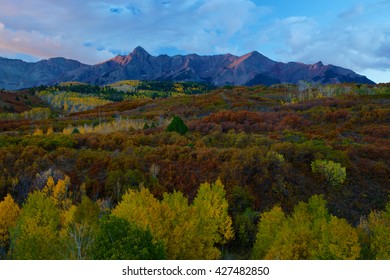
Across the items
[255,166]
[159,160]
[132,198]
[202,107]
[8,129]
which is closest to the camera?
[132,198]

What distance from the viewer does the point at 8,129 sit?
65.4 meters

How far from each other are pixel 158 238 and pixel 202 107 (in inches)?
2783

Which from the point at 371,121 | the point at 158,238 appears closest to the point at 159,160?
the point at 158,238

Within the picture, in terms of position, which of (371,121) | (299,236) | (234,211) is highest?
(371,121)

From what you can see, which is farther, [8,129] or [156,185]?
[8,129]

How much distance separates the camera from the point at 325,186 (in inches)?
1118

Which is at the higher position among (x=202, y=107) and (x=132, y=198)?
(x=202, y=107)

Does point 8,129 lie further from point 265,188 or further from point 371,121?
point 371,121
